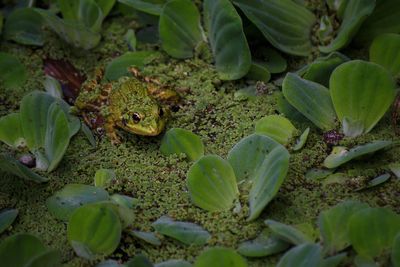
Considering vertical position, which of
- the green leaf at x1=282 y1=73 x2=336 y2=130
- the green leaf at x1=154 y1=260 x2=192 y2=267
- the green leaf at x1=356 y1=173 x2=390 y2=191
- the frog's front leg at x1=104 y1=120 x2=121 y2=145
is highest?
the green leaf at x1=282 y1=73 x2=336 y2=130

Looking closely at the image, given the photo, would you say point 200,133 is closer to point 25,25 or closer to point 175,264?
point 175,264

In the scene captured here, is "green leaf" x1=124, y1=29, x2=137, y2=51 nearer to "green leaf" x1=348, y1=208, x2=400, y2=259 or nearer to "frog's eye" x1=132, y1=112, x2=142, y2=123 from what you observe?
"frog's eye" x1=132, y1=112, x2=142, y2=123

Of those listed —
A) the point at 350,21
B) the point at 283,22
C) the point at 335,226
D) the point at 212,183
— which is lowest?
the point at 212,183

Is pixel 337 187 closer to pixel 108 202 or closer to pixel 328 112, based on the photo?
pixel 328 112

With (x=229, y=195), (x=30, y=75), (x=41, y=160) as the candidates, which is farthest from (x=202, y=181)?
(x=30, y=75)

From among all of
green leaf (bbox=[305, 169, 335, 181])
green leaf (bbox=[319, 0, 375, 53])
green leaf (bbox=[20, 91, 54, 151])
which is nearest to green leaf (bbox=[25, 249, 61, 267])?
green leaf (bbox=[20, 91, 54, 151])

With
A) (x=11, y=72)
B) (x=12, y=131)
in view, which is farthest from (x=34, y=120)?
(x=11, y=72)
